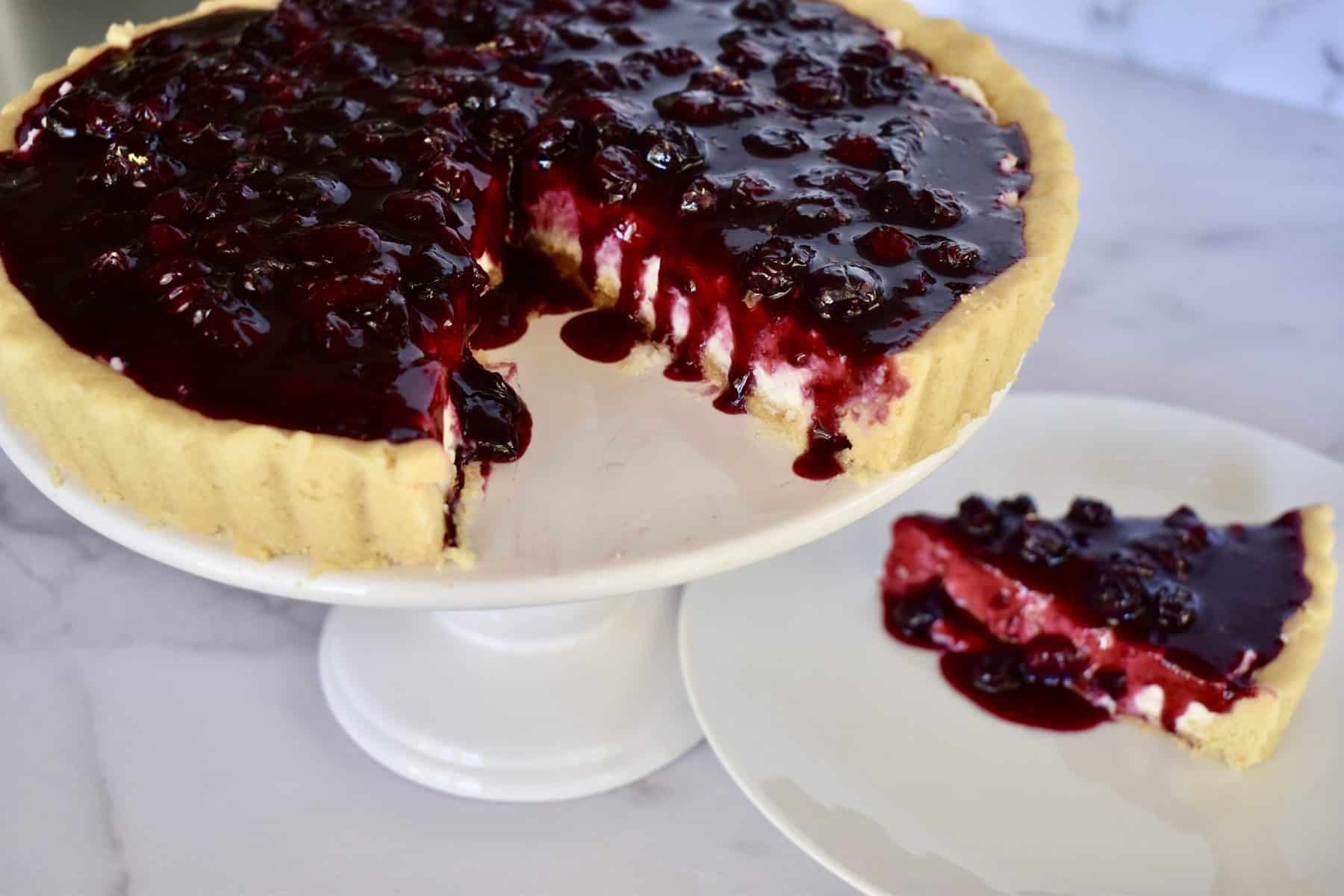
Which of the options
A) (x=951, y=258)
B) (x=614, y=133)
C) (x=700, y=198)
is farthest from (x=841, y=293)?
(x=614, y=133)

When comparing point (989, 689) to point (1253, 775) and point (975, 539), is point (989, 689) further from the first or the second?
point (1253, 775)

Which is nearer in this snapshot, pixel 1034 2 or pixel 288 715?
pixel 288 715

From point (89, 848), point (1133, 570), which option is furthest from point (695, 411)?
point (89, 848)

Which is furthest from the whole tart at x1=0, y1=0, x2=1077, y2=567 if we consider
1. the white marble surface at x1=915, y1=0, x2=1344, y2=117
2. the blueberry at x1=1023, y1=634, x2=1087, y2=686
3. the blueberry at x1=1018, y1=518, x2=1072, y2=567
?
the white marble surface at x1=915, y1=0, x2=1344, y2=117

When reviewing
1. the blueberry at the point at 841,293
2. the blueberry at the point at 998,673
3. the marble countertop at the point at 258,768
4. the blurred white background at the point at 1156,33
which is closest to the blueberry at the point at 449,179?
the blueberry at the point at 841,293

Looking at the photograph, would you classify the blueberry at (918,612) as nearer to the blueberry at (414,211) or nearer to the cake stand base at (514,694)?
the cake stand base at (514,694)

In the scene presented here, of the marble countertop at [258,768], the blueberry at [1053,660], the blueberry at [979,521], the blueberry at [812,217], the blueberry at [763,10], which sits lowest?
the marble countertop at [258,768]

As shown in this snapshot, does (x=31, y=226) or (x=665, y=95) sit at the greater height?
(x=665, y=95)
